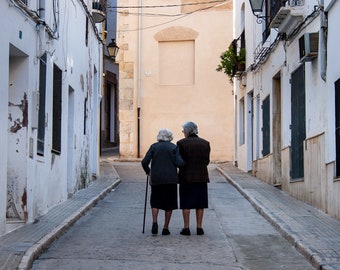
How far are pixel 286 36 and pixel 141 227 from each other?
6.26 meters

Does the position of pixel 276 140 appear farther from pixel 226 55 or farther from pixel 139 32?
pixel 139 32

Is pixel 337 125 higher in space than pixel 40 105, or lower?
lower

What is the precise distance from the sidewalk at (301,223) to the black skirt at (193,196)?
1.31m

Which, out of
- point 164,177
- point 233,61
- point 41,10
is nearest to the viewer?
point 164,177

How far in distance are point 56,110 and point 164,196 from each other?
353 centimetres

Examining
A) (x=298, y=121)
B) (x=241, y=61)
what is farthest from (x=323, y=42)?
(x=241, y=61)

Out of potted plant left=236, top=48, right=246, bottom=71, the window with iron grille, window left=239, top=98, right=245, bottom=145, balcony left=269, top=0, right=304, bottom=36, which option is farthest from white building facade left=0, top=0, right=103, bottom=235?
window left=239, top=98, right=245, bottom=145

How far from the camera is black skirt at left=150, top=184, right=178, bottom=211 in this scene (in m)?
10.3

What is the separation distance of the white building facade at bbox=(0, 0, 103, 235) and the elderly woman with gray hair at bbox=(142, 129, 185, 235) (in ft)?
6.24

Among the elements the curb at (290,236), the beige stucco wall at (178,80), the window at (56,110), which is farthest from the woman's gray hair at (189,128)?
the beige stucco wall at (178,80)

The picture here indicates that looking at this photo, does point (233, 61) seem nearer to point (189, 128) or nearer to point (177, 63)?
point (177, 63)

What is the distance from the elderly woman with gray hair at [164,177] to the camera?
33.5 feet

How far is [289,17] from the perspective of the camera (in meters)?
13.6

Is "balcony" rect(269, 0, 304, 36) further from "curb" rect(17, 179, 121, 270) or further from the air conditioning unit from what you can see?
"curb" rect(17, 179, 121, 270)
